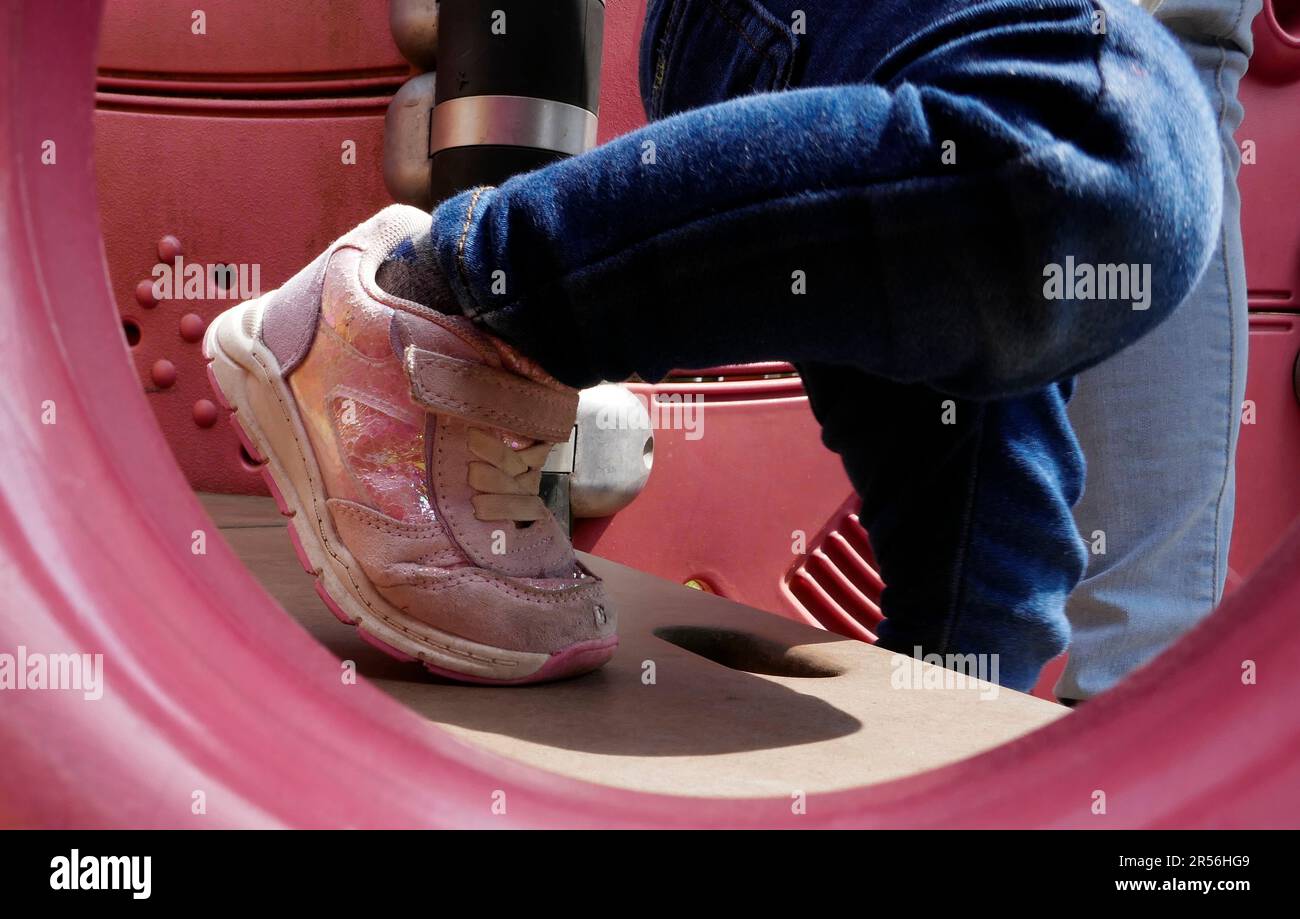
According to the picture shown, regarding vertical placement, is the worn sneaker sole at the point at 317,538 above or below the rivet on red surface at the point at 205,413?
below

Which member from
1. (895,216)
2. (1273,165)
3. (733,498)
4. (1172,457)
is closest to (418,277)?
(895,216)

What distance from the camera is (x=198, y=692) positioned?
0.98ft

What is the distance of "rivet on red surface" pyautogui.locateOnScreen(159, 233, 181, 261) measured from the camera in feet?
4.88

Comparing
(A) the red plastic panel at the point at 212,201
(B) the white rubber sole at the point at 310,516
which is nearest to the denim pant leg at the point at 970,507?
(B) the white rubber sole at the point at 310,516

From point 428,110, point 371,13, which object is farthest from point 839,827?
point 371,13

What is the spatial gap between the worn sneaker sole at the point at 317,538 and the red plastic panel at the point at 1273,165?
70.0 inches

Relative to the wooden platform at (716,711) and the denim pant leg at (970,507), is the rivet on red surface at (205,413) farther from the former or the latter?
the denim pant leg at (970,507)

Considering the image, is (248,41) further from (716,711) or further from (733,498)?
(716,711)

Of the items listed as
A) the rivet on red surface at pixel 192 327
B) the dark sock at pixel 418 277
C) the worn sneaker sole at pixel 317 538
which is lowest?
the worn sneaker sole at pixel 317 538

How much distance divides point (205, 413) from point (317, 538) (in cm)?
95

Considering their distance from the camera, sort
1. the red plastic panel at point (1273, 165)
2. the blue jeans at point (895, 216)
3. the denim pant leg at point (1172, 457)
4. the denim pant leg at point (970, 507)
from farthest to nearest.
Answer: the red plastic panel at point (1273, 165)
the denim pant leg at point (1172, 457)
the denim pant leg at point (970, 507)
the blue jeans at point (895, 216)

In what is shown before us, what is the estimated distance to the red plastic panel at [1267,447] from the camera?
1.86 meters

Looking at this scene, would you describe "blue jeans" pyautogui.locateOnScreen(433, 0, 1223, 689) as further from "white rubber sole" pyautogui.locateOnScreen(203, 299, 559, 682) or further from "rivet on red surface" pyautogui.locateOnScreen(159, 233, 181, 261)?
"rivet on red surface" pyautogui.locateOnScreen(159, 233, 181, 261)

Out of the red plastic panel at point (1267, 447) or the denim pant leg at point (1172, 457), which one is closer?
the denim pant leg at point (1172, 457)
